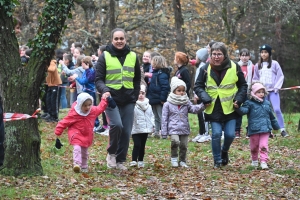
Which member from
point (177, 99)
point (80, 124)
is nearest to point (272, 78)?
point (177, 99)

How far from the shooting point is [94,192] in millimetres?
7914

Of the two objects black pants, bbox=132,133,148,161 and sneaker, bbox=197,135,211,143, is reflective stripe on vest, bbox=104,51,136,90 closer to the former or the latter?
black pants, bbox=132,133,148,161

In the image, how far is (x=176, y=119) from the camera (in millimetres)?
10398

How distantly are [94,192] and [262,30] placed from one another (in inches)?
1301

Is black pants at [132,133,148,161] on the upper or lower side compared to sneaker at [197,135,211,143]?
upper

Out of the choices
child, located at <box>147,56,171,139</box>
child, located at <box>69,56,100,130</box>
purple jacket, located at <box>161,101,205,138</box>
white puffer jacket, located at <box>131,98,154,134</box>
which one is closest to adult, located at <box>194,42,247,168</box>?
purple jacket, located at <box>161,101,205,138</box>

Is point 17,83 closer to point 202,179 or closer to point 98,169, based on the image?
point 98,169

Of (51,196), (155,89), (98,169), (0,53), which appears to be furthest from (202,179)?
(155,89)

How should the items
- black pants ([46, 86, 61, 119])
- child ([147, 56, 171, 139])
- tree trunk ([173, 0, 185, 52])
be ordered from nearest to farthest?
child ([147, 56, 171, 139])
black pants ([46, 86, 61, 119])
tree trunk ([173, 0, 185, 52])

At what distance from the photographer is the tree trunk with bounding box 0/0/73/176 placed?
327 inches

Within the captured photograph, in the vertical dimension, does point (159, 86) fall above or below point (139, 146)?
above

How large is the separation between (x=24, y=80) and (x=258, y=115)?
420cm

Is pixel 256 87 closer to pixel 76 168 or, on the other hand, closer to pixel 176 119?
pixel 176 119

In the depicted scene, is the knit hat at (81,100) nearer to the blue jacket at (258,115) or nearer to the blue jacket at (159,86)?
the blue jacket at (258,115)
